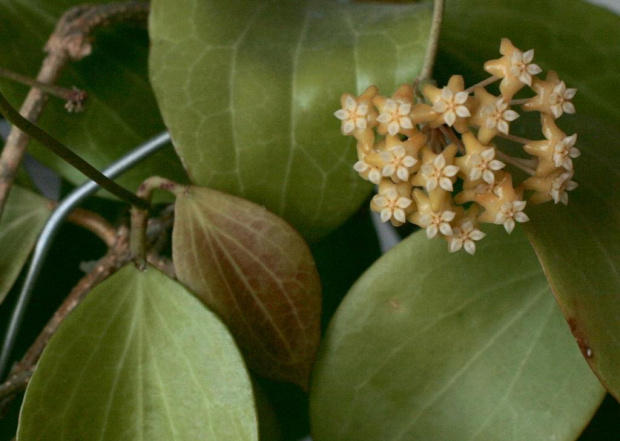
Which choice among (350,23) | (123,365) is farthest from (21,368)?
(350,23)

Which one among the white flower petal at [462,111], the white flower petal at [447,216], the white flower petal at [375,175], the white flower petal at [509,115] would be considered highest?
the white flower petal at [462,111]

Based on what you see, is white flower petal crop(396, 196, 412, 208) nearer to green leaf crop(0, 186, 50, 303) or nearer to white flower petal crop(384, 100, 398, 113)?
white flower petal crop(384, 100, 398, 113)

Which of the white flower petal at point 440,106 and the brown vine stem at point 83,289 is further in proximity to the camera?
the brown vine stem at point 83,289

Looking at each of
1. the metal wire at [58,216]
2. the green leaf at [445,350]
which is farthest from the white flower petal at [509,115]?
the metal wire at [58,216]

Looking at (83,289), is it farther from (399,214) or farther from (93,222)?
(399,214)

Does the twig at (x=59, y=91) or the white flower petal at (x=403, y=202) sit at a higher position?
the twig at (x=59, y=91)

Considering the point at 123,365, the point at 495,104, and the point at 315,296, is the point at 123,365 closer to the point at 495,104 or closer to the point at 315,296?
the point at 315,296

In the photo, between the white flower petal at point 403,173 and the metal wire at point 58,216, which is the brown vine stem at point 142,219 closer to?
the metal wire at point 58,216
